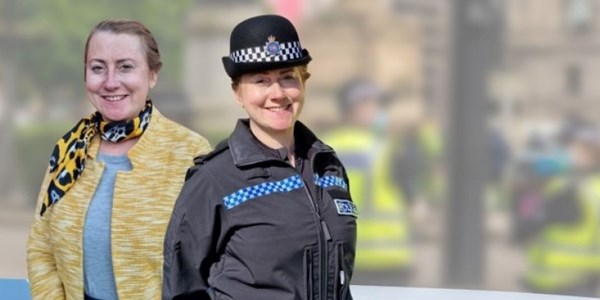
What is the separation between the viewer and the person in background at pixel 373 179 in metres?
7.54

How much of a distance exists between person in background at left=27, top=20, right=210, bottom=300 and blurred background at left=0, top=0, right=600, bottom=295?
18.1ft

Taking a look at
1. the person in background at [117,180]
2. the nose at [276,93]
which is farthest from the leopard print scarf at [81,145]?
the nose at [276,93]

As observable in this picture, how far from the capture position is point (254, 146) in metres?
A: 1.65

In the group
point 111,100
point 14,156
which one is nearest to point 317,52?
point 14,156

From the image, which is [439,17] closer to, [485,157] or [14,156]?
[485,157]

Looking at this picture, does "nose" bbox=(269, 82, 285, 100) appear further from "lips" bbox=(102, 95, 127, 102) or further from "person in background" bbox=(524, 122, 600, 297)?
"person in background" bbox=(524, 122, 600, 297)

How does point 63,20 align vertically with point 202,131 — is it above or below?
above

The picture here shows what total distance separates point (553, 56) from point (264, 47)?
608 centimetres

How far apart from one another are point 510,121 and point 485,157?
310 millimetres

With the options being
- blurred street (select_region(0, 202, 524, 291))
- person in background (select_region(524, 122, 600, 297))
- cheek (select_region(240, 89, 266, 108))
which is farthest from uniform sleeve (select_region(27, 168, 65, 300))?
person in background (select_region(524, 122, 600, 297))

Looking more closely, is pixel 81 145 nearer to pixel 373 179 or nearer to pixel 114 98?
pixel 114 98

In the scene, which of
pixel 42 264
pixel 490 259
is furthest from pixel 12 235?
pixel 42 264

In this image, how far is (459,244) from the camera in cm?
741

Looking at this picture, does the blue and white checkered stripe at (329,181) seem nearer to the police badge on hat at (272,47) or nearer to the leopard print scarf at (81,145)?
the police badge on hat at (272,47)
